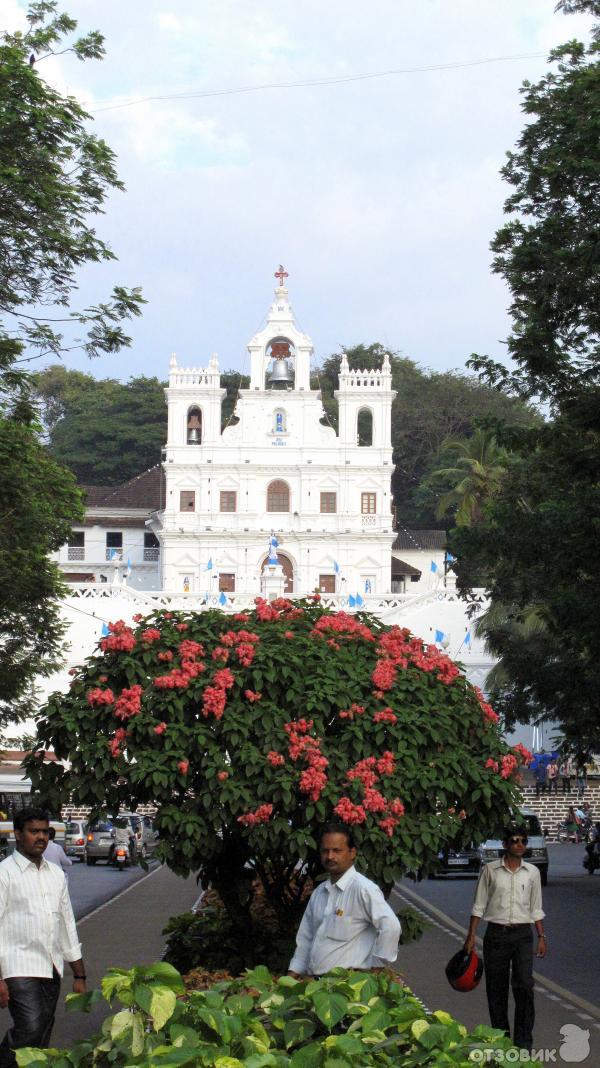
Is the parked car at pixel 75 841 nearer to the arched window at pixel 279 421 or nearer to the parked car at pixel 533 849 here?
the parked car at pixel 533 849

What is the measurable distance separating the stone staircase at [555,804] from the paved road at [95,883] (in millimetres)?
12268

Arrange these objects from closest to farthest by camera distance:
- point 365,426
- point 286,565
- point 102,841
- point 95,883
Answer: point 95,883, point 102,841, point 286,565, point 365,426

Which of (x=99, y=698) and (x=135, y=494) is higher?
(x=135, y=494)

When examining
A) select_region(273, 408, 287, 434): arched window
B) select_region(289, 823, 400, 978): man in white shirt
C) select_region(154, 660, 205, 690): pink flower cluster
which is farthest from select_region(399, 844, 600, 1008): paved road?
select_region(273, 408, 287, 434): arched window

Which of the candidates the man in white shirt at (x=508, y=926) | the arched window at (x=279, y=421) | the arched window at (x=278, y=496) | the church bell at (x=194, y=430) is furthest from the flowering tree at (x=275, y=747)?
the church bell at (x=194, y=430)

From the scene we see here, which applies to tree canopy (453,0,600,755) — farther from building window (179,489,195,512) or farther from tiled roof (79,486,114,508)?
tiled roof (79,486,114,508)

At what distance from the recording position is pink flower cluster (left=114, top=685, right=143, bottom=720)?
36.2 feet

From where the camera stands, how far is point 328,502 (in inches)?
3177

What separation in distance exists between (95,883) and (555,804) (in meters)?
19.7

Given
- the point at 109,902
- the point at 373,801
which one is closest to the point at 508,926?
the point at 373,801

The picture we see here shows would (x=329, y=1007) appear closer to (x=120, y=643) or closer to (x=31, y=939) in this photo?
(x=31, y=939)

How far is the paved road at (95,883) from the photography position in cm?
2669

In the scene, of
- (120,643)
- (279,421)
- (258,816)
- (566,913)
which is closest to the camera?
(258,816)

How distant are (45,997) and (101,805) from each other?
125 inches
